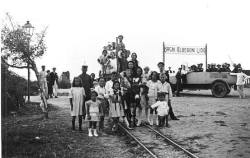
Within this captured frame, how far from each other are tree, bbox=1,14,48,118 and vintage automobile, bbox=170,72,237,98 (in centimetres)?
1044

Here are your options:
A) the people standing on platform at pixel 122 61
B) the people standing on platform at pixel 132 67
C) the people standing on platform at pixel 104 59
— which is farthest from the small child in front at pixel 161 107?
the people standing on platform at pixel 104 59

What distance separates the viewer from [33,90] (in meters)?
25.9

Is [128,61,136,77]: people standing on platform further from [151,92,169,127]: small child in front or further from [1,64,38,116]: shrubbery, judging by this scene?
[1,64,38,116]: shrubbery

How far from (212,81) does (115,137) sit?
37.0 ft

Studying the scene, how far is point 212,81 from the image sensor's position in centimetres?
2080

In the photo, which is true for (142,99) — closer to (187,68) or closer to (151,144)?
(151,144)

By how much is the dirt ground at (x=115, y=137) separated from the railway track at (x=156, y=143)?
0.24m

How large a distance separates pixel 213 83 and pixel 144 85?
9.82 meters

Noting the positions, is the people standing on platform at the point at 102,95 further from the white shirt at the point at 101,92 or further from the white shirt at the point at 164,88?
the white shirt at the point at 164,88

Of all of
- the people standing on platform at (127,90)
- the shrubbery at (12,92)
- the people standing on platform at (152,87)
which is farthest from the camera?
the shrubbery at (12,92)

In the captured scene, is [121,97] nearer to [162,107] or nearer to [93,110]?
[93,110]

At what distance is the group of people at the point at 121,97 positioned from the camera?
1103 centimetres

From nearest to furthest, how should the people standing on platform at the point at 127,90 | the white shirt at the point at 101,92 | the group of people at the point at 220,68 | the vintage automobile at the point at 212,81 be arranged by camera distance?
the white shirt at the point at 101,92, the people standing on platform at the point at 127,90, the vintage automobile at the point at 212,81, the group of people at the point at 220,68

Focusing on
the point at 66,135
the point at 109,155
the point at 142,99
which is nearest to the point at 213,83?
the point at 142,99
